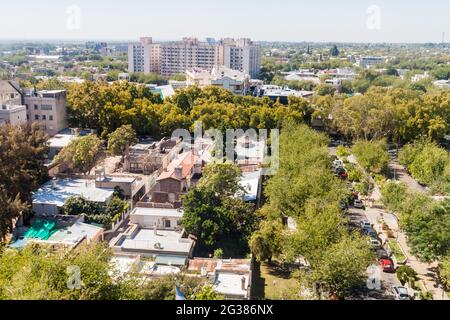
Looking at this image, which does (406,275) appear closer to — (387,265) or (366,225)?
(387,265)

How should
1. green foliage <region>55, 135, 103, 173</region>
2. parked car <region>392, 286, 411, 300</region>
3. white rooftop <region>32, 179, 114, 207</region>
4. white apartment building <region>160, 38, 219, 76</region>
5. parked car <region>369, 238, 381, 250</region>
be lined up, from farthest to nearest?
1. white apartment building <region>160, 38, 219, 76</region>
2. green foliage <region>55, 135, 103, 173</region>
3. white rooftop <region>32, 179, 114, 207</region>
4. parked car <region>369, 238, 381, 250</region>
5. parked car <region>392, 286, 411, 300</region>

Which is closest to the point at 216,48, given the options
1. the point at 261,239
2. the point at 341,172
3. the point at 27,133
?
the point at 341,172

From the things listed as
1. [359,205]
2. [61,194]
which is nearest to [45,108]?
[61,194]

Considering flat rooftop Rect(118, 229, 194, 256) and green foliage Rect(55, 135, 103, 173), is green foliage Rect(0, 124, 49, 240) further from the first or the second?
flat rooftop Rect(118, 229, 194, 256)

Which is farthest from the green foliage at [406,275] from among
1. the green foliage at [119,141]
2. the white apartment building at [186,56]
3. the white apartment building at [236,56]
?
the white apartment building at [186,56]

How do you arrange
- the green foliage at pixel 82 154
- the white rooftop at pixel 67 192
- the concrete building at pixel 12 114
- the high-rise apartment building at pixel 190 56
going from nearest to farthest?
1. the white rooftop at pixel 67 192
2. the green foliage at pixel 82 154
3. the concrete building at pixel 12 114
4. the high-rise apartment building at pixel 190 56

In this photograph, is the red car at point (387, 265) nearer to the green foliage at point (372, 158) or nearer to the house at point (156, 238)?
the house at point (156, 238)

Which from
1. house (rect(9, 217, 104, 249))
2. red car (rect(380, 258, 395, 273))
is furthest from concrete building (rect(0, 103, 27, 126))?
red car (rect(380, 258, 395, 273))
